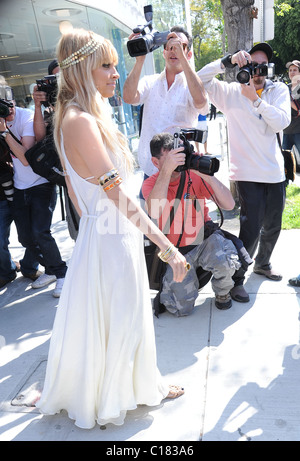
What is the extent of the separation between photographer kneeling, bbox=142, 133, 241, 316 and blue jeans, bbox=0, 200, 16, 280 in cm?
159

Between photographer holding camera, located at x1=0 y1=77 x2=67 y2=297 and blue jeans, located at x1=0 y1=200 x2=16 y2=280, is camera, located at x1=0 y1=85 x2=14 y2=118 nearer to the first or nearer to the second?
photographer holding camera, located at x1=0 y1=77 x2=67 y2=297

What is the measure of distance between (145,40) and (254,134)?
3.67ft

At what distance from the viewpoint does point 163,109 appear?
3307 millimetres

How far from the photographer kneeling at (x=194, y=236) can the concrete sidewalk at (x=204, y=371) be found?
16cm

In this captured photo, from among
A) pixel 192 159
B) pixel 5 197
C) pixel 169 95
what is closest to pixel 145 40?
pixel 169 95

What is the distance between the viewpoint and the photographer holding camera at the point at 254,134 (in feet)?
10.7

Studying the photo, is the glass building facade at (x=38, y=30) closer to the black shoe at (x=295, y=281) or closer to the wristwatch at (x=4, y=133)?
the wristwatch at (x=4, y=133)

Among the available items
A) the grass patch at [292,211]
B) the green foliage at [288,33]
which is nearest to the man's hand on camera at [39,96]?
the grass patch at [292,211]

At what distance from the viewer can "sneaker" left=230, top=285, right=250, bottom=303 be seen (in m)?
3.40

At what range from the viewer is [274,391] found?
7.83 ft

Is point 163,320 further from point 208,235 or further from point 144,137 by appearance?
point 144,137

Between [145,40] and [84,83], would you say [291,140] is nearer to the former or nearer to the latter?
[145,40]

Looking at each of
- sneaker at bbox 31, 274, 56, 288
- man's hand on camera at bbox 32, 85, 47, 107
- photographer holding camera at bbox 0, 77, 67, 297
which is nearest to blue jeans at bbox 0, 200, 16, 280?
photographer holding camera at bbox 0, 77, 67, 297

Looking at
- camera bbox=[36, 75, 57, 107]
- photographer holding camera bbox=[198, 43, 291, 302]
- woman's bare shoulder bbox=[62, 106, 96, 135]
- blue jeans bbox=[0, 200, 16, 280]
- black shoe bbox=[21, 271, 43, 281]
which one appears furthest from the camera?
black shoe bbox=[21, 271, 43, 281]
